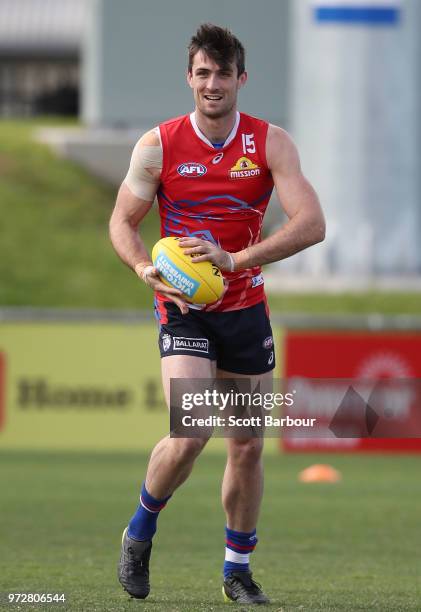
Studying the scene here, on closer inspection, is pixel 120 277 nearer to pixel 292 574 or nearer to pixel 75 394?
pixel 75 394

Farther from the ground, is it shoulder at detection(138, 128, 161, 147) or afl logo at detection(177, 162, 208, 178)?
shoulder at detection(138, 128, 161, 147)

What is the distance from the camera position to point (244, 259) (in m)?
6.99

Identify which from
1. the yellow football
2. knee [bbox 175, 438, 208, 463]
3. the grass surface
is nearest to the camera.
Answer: the yellow football

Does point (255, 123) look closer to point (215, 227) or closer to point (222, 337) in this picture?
point (215, 227)

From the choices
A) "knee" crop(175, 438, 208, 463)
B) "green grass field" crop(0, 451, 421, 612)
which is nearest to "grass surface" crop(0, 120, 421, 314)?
"green grass field" crop(0, 451, 421, 612)

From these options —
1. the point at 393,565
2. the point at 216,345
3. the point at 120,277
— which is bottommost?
the point at 120,277

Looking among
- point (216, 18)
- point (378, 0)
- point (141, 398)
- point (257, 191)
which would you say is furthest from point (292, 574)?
point (216, 18)

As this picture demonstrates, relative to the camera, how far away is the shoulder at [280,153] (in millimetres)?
7098

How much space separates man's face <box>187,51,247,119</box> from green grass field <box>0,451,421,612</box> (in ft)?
7.50

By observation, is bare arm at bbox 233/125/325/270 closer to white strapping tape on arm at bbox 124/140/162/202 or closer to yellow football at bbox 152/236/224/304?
yellow football at bbox 152/236/224/304

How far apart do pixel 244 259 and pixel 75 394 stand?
35.3ft

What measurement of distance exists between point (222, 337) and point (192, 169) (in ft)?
2.65

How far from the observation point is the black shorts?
7.14 metres

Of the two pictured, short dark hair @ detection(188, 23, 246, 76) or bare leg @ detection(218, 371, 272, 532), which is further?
bare leg @ detection(218, 371, 272, 532)
